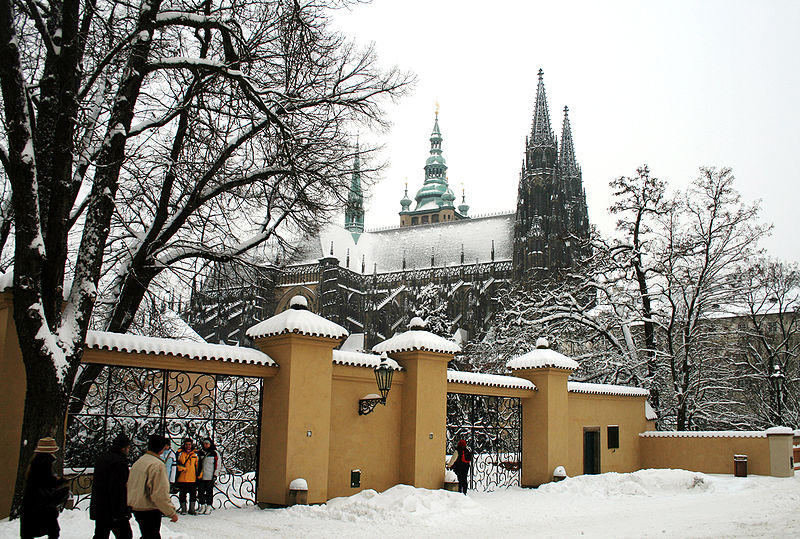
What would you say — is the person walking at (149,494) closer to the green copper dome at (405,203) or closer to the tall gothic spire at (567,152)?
the tall gothic spire at (567,152)

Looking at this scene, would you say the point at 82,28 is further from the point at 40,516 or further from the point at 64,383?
the point at 40,516

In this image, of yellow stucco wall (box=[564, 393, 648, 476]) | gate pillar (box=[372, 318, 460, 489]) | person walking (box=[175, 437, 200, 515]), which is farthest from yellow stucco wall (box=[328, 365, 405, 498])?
yellow stucco wall (box=[564, 393, 648, 476])

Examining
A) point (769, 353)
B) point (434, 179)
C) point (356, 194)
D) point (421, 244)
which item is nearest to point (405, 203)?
point (434, 179)

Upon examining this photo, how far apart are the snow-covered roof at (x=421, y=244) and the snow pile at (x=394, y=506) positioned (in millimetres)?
56069

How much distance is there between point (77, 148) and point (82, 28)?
5.00 feet

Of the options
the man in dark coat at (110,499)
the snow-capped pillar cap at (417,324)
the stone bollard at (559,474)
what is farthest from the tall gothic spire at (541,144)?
the man in dark coat at (110,499)

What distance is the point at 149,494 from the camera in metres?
6.12

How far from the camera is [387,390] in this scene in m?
11.9

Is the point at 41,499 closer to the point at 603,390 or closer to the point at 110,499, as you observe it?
the point at 110,499

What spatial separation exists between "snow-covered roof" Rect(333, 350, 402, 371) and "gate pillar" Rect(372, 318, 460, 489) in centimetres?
42

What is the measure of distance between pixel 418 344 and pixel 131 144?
590 centimetres

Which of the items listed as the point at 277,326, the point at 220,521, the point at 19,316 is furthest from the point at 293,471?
the point at 19,316

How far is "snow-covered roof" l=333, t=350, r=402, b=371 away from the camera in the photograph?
12.0 m

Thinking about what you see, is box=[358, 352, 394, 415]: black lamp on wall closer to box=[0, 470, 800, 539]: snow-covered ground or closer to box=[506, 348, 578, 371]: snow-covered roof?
box=[0, 470, 800, 539]: snow-covered ground
